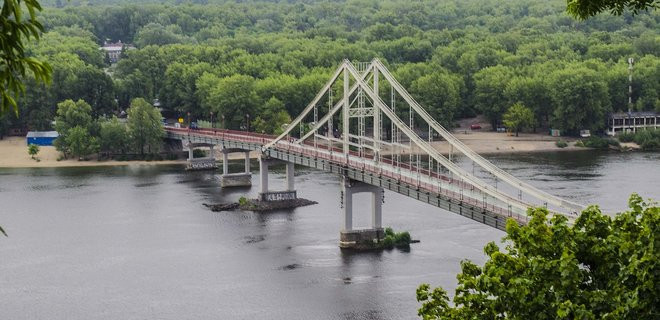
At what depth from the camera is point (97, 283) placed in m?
54.2

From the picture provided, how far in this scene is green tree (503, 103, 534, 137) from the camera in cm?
12194

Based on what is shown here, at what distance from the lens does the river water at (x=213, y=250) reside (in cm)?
4966

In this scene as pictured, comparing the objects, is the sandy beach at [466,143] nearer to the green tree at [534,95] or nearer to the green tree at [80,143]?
the green tree at [80,143]

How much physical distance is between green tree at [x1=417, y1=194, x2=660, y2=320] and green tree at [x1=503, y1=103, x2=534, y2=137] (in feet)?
337

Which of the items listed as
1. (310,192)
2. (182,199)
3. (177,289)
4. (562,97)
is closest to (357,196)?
(310,192)

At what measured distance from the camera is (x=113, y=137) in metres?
109

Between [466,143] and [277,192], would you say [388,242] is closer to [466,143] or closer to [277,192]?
[277,192]

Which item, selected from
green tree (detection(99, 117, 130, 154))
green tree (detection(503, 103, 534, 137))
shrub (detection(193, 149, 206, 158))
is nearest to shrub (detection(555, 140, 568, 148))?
green tree (detection(503, 103, 534, 137))

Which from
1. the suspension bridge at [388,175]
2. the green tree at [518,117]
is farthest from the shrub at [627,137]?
the suspension bridge at [388,175]

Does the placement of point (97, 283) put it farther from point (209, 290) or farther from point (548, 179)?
point (548, 179)

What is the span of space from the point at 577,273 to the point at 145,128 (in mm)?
92293

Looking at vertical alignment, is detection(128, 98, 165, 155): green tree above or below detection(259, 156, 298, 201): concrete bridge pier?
above

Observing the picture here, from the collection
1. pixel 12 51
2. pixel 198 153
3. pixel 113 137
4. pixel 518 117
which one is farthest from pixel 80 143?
pixel 12 51

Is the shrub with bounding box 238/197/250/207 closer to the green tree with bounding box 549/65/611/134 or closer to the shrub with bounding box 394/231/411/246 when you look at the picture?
the shrub with bounding box 394/231/411/246
